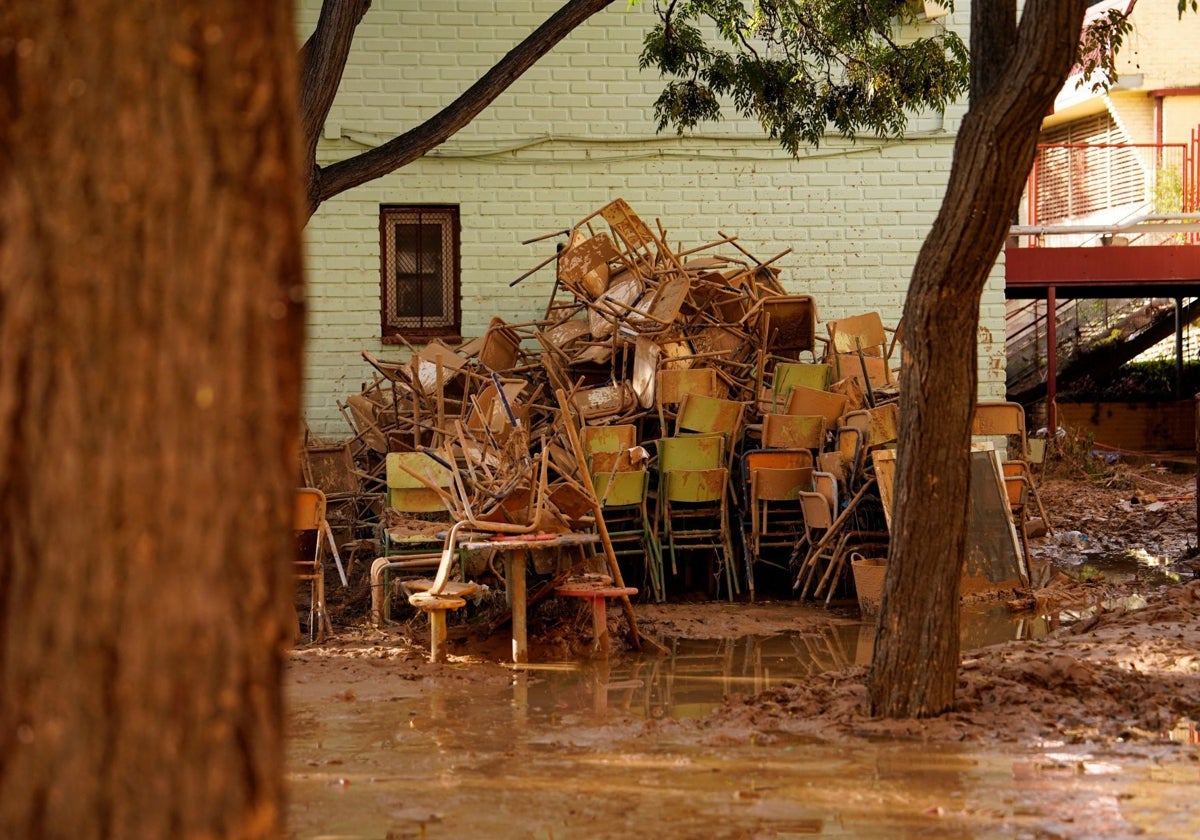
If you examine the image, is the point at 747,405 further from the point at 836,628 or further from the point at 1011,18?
the point at 1011,18

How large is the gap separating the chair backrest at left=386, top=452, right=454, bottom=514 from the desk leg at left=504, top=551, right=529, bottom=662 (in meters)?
1.29

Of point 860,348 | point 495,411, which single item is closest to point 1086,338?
point 860,348

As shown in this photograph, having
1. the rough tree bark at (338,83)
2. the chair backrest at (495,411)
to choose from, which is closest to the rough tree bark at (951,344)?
the rough tree bark at (338,83)

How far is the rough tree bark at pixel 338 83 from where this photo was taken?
825cm

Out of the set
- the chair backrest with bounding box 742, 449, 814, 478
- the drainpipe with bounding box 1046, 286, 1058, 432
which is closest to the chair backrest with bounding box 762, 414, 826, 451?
the chair backrest with bounding box 742, 449, 814, 478

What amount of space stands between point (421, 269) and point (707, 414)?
4475 mm

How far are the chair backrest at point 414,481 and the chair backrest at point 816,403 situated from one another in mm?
2886

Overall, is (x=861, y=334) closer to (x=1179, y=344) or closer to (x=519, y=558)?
(x=519, y=558)

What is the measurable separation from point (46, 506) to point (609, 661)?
6.44 meters

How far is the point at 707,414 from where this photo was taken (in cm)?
1044

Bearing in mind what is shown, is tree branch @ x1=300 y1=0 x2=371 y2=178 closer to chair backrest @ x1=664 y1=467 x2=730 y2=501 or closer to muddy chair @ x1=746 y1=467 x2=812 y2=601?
chair backrest @ x1=664 y1=467 x2=730 y2=501

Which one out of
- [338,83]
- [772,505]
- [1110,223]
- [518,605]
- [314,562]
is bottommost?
[518,605]

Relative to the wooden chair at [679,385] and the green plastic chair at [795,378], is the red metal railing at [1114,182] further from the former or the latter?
the wooden chair at [679,385]

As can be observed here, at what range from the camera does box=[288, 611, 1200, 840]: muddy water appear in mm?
4348
